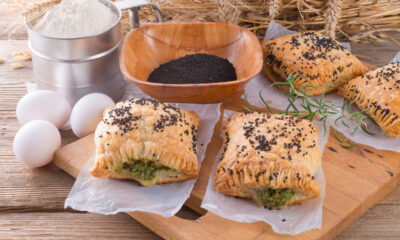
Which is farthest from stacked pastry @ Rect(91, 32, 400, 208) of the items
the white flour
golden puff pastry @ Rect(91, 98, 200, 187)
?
the white flour

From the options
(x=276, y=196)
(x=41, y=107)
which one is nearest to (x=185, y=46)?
(x=41, y=107)

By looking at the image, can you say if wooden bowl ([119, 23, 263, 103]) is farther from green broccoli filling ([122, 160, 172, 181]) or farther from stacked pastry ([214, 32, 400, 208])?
green broccoli filling ([122, 160, 172, 181])

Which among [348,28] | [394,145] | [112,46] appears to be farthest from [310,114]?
[348,28]

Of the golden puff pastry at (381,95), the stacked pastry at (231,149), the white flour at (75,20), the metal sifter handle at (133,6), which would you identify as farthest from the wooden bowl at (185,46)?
the golden puff pastry at (381,95)

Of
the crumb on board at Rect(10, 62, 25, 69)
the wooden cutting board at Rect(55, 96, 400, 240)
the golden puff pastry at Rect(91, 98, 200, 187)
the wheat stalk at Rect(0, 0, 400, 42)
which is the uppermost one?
the wheat stalk at Rect(0, 0, 400, 42)

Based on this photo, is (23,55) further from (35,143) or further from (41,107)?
(35,143)

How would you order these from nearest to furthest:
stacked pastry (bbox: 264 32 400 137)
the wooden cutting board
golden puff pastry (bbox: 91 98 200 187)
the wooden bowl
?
the wooden cutting board → golden puff pastry (bbox: 91 98 200 187) → stacked pastry (bbox: 264 32 400 137) → the wooden bowl

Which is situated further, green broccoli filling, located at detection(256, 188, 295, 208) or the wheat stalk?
the wheat stalk
